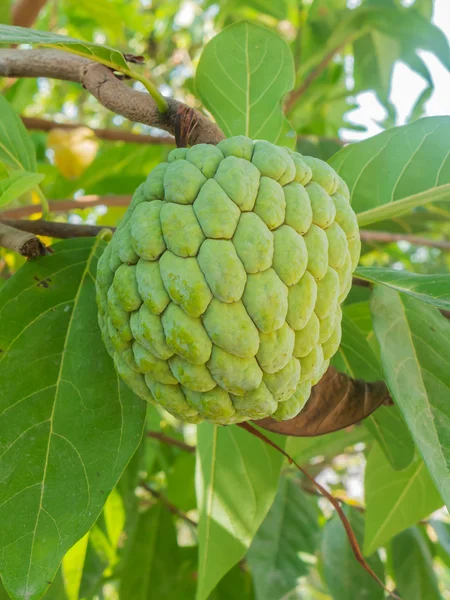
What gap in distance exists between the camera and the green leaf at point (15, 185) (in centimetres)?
109

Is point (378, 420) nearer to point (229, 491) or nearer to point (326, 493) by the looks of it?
point (326, 493)

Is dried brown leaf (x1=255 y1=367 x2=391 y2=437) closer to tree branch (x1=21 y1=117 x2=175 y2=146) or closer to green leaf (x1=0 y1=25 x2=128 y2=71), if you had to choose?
green leaf (x1=0 y1=25 x2=128 y2=71)

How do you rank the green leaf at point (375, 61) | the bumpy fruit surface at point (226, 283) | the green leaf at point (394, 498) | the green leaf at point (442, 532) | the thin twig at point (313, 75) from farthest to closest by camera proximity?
1. the green leaf at point (375, 61)
2. the thin twig at point (313, 75)
3. the green leaf at point (442, 532)
4. the green leaf at point (394, 498)
5. the bumpy fruit surface at point (226, 283)

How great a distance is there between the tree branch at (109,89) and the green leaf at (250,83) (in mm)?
263

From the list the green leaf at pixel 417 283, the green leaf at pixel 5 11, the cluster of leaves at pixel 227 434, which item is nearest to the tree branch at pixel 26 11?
the green leaf at pixel 5 11

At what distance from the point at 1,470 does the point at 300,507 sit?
62.5 inches

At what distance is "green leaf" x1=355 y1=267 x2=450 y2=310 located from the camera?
3.37ft

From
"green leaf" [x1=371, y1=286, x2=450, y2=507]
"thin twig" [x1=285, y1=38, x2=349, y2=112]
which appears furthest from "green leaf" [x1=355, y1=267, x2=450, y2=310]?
"thin twig" [x1=285, y1=38, x2=349, y2=112]

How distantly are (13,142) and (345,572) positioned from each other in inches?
73.8

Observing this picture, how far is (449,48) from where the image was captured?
2.63 metres

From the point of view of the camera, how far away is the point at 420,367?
47.3 inches

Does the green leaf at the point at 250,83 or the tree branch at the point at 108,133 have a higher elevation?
the green leaf at the point at 250,83

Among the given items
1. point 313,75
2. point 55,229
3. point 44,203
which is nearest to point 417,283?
point 55,229

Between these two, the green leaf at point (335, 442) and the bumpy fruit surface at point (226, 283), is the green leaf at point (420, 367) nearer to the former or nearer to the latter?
the bumpy fruit surface at point (226, 283)
